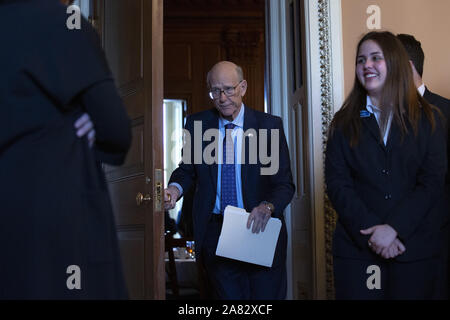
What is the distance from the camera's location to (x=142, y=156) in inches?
141

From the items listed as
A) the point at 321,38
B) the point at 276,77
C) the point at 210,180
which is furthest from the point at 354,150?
the point at 276,77

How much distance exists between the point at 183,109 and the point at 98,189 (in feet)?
28.4

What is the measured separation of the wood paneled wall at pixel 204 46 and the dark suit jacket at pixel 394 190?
25.1ft

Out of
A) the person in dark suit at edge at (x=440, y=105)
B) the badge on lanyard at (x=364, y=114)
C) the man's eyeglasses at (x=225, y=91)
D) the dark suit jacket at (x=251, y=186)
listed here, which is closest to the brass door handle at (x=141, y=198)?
the dark suit jacket at (x=251, y=186)

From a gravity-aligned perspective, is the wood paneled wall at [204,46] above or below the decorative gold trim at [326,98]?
above

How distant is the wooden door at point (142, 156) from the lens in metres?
3.39

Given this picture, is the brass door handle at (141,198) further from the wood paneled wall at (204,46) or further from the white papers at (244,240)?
the wood paneled wall at (204,46)

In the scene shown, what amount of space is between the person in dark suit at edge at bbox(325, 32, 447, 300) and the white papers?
2.43 ft

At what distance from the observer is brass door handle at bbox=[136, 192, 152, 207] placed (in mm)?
3393

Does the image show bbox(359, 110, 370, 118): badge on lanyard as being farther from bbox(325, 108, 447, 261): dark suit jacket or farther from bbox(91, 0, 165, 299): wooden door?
bbox(91, 0, 165, 299): wooden door

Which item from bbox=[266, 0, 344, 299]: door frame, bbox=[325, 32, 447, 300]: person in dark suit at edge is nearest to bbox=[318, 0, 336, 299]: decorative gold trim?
bbox=[266, 0, 344, 299]: door frame

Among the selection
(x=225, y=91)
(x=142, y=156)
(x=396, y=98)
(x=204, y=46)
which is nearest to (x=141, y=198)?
(x=142, y=156)

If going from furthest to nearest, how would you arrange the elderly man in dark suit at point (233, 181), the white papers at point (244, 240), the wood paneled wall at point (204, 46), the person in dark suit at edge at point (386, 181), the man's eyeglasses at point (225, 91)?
the wood paneled wall at point (204, 46)
the man's eyeglasses at point (225, 91)
the elderly man in dark suit at point (233, 181)
the white papers at point (244, 240)
the person in dark suit at edge at point (386, 181)

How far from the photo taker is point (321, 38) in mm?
4113
